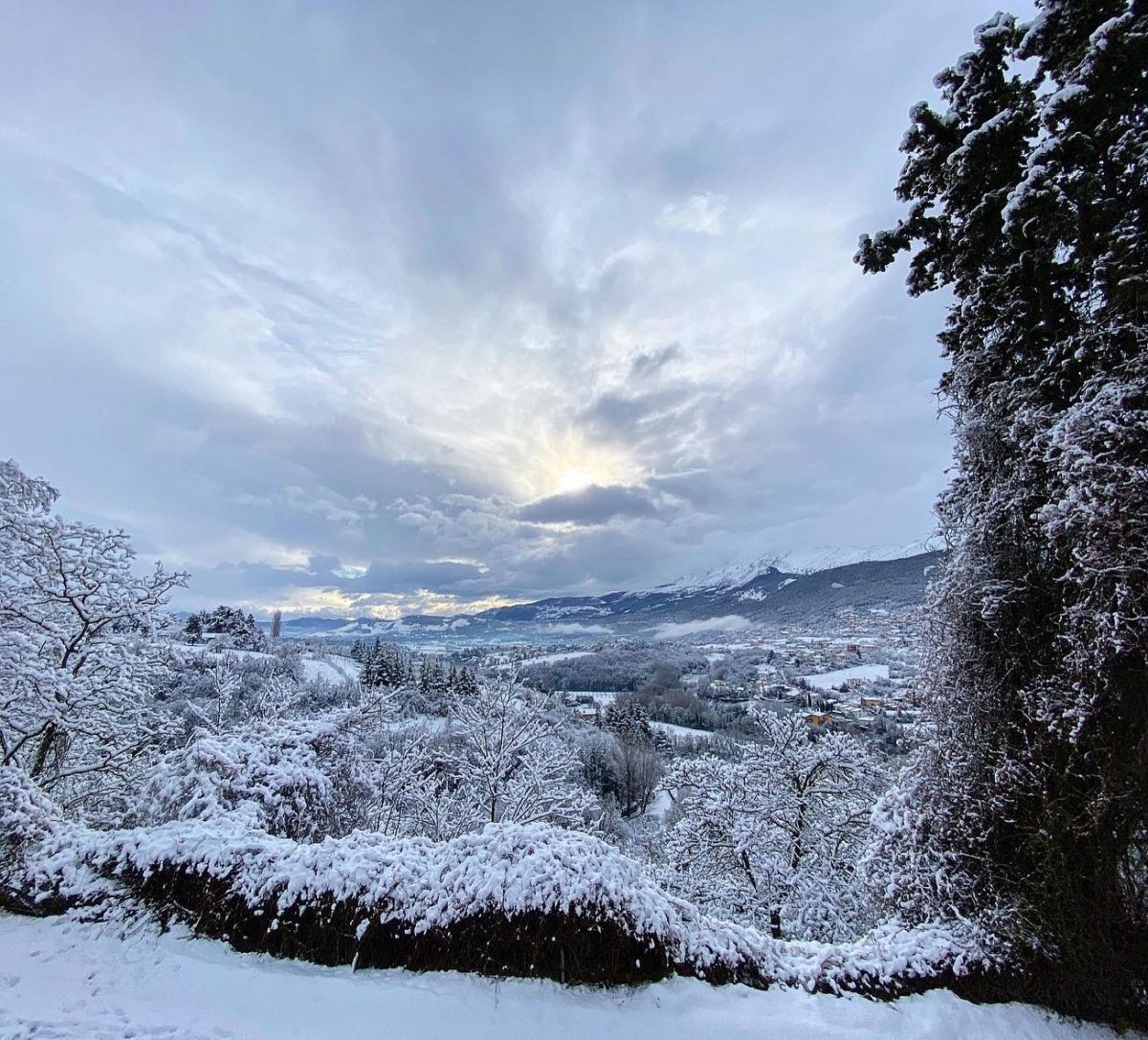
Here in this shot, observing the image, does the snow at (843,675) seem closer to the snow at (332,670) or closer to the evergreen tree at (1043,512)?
the snow at (332,670)

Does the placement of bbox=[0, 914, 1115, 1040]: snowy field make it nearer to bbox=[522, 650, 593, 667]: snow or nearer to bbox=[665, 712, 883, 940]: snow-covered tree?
bbox=[665, 712, 883, 940]: snow-covered tree

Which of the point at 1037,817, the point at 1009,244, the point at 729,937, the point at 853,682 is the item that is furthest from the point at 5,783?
the point at 853,682

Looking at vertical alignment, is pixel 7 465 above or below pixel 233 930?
Result: above

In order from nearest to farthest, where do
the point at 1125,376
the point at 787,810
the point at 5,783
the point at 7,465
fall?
the point at 1125,376 < the point at 5,783 < the point at 7,465 < the point at 787,810

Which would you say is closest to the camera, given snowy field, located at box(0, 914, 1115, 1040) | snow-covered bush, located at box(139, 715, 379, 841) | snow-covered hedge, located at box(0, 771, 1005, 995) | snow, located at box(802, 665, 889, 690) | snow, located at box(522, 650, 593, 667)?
snowy field, located at box(0, 914, 1115, 1040)

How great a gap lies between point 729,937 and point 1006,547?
195 inches

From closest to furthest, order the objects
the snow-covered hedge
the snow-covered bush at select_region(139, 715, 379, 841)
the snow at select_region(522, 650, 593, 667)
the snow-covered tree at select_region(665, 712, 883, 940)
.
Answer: the snow-covered hedge → the snow-covered bush at select_region(139, 715, 379, 841) → the snow-covered tree at select_region(665, 712, 883, 940) → the snow at select_region(522, 650, 593, 667)

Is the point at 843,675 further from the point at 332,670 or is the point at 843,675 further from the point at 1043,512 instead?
the point at 1043,512

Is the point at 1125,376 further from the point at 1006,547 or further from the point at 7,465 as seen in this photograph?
the point at 7,465

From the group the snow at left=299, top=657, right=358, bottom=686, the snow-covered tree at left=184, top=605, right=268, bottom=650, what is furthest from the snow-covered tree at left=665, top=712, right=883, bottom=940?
the snow-covered tree at left=184, top=605, right=268, bottom=650

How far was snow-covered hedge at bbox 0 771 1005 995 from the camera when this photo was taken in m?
4.64

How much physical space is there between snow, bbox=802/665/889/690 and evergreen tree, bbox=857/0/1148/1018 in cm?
6202

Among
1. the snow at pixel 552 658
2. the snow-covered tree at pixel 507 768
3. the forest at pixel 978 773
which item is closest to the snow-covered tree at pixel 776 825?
the snow-covered tree at pixel 507 768

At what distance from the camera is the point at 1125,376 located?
13.2 ft
